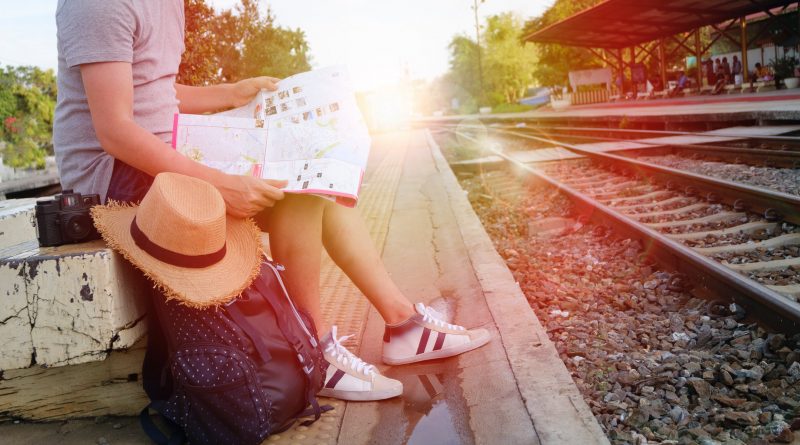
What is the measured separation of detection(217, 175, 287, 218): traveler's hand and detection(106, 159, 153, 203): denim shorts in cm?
30

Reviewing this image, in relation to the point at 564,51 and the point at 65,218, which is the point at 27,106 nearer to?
the point at 564,51

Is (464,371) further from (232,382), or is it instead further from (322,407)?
(232,382)

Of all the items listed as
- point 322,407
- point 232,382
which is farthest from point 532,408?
point 232,382

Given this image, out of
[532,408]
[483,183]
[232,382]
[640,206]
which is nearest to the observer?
[232,382]

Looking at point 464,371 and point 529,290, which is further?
point 529,290

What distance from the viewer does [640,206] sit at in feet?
19.2

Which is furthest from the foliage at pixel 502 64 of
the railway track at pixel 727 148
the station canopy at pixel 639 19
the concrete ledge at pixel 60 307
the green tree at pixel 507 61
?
the concrete ledge at pixel 60 307

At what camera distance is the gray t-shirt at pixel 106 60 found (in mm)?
1850

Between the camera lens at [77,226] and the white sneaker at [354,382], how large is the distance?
0.94 meters

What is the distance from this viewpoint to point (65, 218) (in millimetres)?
2016

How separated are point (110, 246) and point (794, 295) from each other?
3.02m

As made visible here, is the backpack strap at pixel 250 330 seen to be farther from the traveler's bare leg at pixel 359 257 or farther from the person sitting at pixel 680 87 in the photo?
the person sitting at pixel 680 87

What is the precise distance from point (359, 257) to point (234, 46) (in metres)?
13.6

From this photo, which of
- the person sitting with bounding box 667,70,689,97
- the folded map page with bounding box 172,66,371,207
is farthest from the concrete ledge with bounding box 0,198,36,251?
the person sitting with bounding box 667,70,689,97
